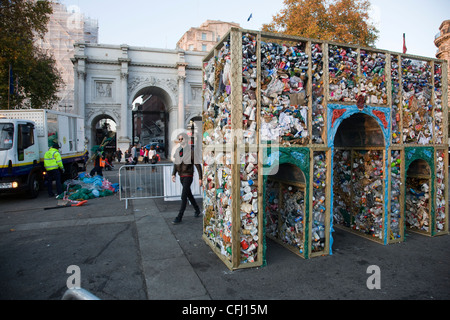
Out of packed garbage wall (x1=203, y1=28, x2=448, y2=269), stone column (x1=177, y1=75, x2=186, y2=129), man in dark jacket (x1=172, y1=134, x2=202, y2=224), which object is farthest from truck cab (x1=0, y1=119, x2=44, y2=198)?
stone column (x1=177, y1=75, x2=186, y2=129)

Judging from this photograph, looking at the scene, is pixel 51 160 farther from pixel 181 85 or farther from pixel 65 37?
A: pixel 65 37

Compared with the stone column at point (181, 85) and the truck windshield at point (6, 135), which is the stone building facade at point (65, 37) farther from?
the truck windshield at point (6, 135)

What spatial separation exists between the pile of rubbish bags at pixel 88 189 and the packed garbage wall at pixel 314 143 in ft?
20.1

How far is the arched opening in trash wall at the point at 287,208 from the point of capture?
4730 millimetres

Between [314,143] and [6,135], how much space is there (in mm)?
9966

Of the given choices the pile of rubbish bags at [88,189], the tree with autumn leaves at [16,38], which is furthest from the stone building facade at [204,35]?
the pile of rubbish bags at [88,189]

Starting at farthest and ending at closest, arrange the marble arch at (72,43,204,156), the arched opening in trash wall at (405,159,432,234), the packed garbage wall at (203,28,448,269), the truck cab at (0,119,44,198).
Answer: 1. the marble arch at (72,43,204,156)
2. the truck cab at (0,119,44,198)
3. the arched opening in trash wall at (405,159,432,234)
4. the packed garbage wall at (203,28,448,269)

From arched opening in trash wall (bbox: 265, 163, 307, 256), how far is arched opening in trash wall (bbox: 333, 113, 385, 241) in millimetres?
1749

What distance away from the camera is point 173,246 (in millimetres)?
5074

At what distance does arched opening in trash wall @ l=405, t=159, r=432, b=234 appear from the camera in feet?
19.4

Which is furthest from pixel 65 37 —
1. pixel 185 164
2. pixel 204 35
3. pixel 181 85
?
pixel 185 164

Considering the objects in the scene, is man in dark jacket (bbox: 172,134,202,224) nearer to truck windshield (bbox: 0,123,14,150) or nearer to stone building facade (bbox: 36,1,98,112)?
truck windshield (bbox: 0,123,14,150)

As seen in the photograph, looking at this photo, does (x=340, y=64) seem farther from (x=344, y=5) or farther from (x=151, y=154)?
(x=344, y=5)

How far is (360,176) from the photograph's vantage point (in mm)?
5789
